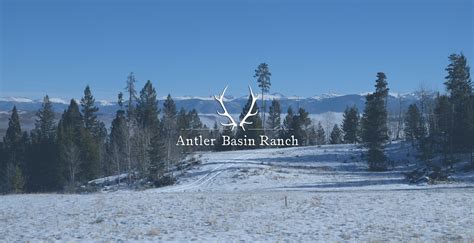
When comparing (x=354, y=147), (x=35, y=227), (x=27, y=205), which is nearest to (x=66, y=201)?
(x=27, y=205)

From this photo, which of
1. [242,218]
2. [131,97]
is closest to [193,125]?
[131,97]

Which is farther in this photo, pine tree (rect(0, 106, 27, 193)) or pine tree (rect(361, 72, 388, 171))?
pine tree (rect(0, 106, 27, 193))

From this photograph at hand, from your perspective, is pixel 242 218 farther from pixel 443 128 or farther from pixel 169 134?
pixel 169 134

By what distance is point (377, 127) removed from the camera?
6250cm

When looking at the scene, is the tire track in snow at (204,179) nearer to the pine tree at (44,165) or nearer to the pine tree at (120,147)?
the pine tree at (120,147)

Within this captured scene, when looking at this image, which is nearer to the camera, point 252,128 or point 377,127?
point 377,127

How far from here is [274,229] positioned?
A: 1925 centimetres

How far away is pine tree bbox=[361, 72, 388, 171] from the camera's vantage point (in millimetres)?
62125

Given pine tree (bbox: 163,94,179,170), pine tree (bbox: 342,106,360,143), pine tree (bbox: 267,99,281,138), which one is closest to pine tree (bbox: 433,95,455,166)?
pine tree (bbox: 342,106,360,143)

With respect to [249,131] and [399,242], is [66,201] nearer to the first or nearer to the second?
[399,242]

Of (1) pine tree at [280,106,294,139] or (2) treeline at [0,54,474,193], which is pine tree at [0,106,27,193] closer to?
(2) treeline at [0,54,474,193]

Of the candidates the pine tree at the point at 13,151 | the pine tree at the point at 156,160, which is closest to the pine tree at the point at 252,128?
the pine tree at the point at 156,160

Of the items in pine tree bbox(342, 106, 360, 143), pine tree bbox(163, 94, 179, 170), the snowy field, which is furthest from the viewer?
pine tree bbox(342, 106, 360, 143)

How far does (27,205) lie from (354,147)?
5810 cm
